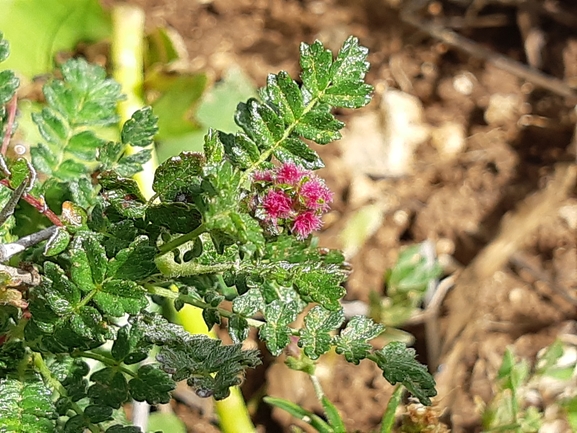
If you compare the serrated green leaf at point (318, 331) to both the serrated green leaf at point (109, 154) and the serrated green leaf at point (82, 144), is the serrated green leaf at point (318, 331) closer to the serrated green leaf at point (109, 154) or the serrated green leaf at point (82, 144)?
the serrated green leaf at point (109, 154)

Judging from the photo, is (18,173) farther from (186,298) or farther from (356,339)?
(356,339)

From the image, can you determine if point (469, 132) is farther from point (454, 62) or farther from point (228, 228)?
point (228, 228)

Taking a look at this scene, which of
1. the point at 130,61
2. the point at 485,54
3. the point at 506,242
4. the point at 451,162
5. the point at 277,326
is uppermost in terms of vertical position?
the point at 485,54

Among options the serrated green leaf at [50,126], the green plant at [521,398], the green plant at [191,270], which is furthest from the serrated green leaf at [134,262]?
the green plant at [521,398]

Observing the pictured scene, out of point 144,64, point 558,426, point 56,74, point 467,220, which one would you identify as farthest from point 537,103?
point 56,74

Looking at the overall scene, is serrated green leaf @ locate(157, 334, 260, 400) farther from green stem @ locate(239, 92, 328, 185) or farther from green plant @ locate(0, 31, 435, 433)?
green stem @ locate(239, 92, 328, 185)

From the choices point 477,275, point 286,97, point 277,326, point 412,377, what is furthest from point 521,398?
point 286,97
